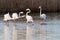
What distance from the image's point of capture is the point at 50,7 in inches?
988

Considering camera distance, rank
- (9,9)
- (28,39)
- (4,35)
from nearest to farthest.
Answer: (28,39)
(4,35)
(9,9)

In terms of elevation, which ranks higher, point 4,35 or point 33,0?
point 33,0

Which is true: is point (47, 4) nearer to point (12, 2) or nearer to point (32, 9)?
point (32, 9)

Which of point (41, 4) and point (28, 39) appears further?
point (41, 4)

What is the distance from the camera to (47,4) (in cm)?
2506

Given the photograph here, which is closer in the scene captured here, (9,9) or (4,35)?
(4,35)

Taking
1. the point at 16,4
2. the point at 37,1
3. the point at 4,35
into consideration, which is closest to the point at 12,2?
the point at 16,4

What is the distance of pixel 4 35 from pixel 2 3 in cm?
1382

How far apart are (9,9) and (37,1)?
2.51 m

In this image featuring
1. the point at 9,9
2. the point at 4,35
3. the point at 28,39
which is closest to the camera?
the point at 28,39

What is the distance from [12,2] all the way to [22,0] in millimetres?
874

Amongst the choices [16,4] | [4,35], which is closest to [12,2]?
[16,4]

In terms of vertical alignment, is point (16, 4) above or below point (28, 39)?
above

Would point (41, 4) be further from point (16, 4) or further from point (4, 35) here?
point (4, 35)
